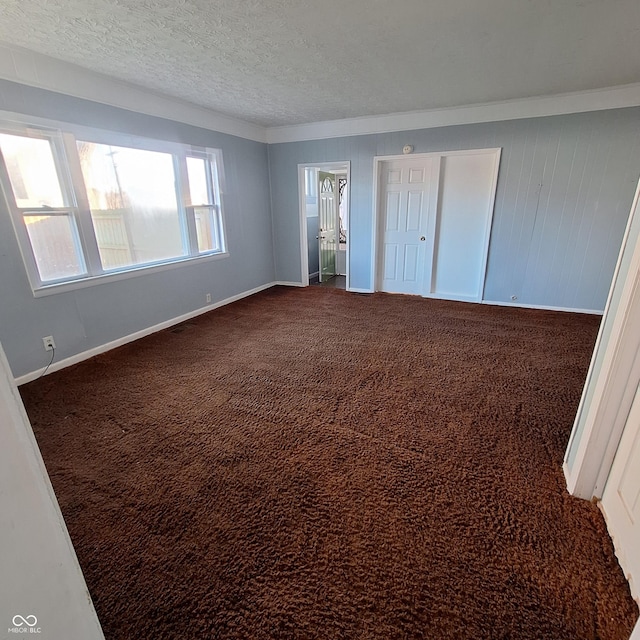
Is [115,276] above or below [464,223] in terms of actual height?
below

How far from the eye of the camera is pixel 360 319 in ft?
14.1

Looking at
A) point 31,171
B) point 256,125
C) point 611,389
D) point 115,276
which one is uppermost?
point 256,125

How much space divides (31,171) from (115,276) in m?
1.06

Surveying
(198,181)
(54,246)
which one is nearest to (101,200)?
(54,246)

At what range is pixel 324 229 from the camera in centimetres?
673

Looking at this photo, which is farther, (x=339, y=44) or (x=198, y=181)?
(x=198, y=181)

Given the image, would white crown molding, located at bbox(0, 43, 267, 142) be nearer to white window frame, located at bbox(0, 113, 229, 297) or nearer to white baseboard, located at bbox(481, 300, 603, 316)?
white window frame, located at bbox(0, 113, 229, 297)

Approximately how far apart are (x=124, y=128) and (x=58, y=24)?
1.20 meters

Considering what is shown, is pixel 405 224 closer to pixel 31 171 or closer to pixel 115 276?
pixel 115 276

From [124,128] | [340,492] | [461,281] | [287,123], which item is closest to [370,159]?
[287,123]

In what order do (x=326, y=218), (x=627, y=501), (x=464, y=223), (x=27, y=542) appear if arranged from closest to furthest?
(x=27, y=542), (x=627, y=501), (x=464, y=223), (x=326, y=218)

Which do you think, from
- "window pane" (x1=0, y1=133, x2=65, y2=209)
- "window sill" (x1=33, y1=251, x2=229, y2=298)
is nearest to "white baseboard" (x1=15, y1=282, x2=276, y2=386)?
"window sill" (x1=33, y1=251, x2=229, y2=298)

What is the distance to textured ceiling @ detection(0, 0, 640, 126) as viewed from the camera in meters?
2.03

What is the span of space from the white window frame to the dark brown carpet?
83 cm
